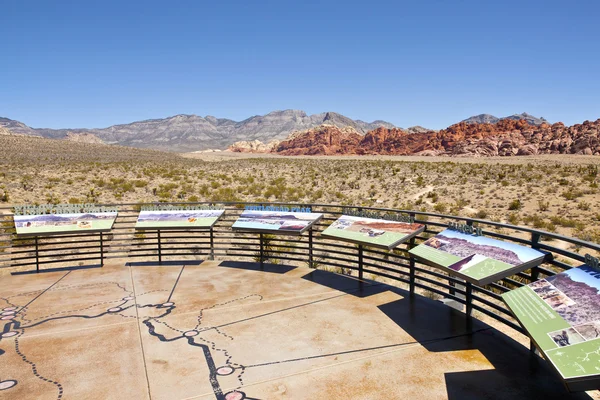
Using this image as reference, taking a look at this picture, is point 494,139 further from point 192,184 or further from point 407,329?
point 407,329

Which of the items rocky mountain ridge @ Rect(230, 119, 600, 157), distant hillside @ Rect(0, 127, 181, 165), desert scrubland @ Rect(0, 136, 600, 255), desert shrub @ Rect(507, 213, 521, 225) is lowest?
desert shrub @ Rect(507, 213, 521, 225)

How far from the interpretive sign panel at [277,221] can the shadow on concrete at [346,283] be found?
1216 millimetres

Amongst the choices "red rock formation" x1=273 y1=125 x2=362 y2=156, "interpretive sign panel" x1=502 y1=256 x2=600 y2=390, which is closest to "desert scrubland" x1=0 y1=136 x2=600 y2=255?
"interpretive sign panel" x1=502 y1=256 x2=600 y2=390

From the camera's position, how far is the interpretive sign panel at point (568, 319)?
3141 millimetres

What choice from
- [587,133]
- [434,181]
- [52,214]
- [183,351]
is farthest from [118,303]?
[587,133]

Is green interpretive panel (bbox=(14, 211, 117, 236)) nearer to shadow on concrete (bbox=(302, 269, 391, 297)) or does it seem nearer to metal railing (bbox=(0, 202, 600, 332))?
metal railing (bbox=(0, 202, 600, 332))

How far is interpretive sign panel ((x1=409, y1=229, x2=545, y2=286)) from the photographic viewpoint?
5090 mm

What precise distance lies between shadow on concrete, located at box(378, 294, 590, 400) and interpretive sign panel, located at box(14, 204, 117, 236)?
287 inches

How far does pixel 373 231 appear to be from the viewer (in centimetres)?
795

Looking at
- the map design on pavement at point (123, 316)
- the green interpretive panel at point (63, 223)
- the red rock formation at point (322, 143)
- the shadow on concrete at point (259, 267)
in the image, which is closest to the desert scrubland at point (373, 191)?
the shadow on concrete at point (259, 267)

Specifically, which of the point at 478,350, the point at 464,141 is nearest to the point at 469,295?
the point at 478,350

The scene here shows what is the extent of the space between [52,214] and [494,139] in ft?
383

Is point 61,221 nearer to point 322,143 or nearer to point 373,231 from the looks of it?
point 373,231

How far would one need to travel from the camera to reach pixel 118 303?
795cm
